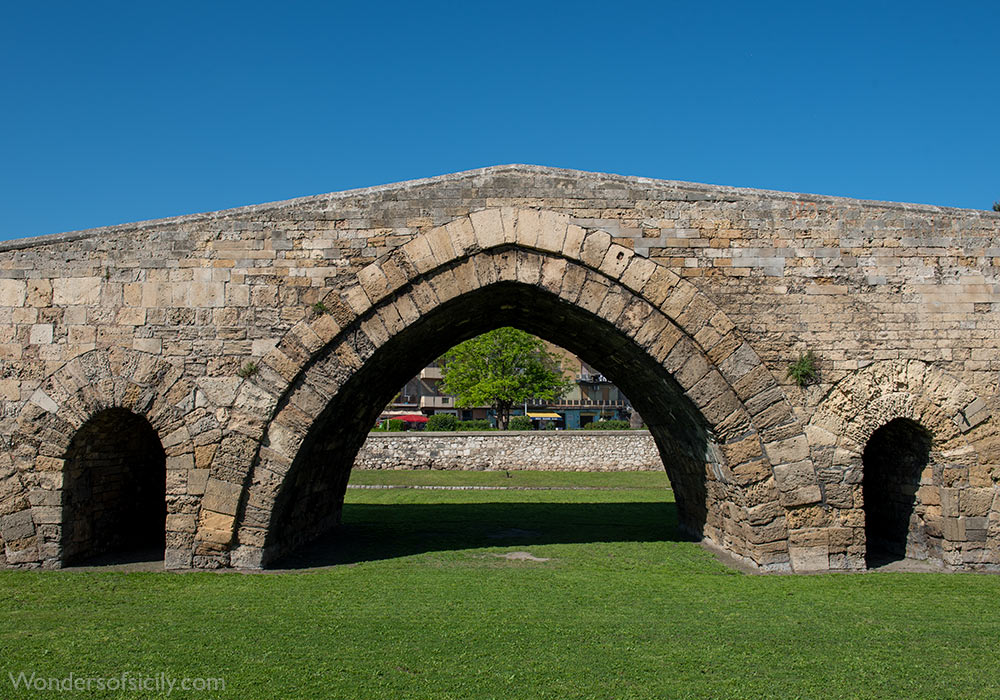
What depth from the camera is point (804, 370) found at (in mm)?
7699

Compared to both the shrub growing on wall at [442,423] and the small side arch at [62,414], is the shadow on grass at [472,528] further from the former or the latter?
the shrub growing on wall at [442,423]

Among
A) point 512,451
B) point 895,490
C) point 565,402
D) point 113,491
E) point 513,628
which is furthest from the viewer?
point 565,402

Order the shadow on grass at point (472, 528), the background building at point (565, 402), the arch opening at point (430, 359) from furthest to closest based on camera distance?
1. the background building at point (565, 402)
2. the shadow on grass at point (472, 528)
3. the arch opening at point (430, 359)

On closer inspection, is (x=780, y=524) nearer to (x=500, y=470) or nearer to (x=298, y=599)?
(x=298, y=599)

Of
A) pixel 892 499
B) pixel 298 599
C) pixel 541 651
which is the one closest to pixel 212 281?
pixel 298 599

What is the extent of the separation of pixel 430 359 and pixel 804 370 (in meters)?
5.16

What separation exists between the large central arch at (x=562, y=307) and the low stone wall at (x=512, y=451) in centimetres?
1298

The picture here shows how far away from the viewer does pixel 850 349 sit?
7828mm

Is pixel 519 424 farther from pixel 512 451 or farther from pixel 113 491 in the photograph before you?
pixel 113 491

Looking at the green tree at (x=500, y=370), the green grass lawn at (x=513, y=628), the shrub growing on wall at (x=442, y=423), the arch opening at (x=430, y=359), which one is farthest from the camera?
the green tree at (x=500, y=370)

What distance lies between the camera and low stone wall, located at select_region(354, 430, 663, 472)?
21109 millimetres

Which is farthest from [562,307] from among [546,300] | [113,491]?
[113,491]

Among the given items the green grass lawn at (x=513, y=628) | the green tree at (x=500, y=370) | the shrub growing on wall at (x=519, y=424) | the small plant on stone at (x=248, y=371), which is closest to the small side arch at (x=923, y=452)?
the green grass lawn at (x=513, y=628)

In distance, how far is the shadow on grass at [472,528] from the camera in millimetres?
9102
